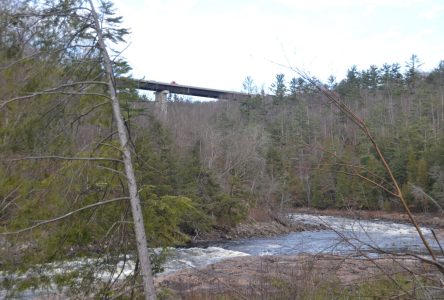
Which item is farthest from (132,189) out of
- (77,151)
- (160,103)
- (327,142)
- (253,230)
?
(253,230)

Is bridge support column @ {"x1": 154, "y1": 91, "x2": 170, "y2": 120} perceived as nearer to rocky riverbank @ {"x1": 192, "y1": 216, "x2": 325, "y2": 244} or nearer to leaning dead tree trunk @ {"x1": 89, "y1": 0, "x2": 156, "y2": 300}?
rocky riverbank @ {"x1": 192, "y1": 216, "x2": 325, "y2": 244}

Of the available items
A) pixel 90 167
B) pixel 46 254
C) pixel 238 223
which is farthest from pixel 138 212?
pixel 238 223

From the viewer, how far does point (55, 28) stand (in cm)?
492

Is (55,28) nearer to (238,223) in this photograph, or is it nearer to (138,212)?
(138,212)

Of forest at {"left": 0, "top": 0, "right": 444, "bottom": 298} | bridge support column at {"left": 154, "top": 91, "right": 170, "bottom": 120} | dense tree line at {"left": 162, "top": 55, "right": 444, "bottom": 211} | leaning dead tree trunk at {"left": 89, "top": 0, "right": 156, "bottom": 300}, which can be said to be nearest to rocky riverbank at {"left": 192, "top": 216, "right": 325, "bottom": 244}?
dense tree line at {"left": 162, "top": 55, "right": 444, "bottom": 211}

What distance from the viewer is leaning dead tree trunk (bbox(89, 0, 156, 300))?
497 centimetres

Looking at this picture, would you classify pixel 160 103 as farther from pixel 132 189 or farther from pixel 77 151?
pixel 132 189

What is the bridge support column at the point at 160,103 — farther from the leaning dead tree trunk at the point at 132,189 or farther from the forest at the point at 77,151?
the leaning dead tree trunk at the point at 132,189

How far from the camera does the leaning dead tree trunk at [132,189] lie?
16.3 feet

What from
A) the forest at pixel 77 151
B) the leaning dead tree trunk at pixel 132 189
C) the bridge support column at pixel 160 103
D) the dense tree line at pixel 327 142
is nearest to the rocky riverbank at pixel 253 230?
the dense tree line at pixel 327 142

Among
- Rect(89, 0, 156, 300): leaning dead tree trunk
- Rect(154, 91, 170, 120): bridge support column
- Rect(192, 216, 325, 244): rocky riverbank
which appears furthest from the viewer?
Rect(192, 216, 325, 244): rocky riverbank

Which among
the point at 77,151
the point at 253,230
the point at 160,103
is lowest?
the point at 253,230

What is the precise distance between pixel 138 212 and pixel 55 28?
2.03m

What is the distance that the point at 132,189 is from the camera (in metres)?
5.05
